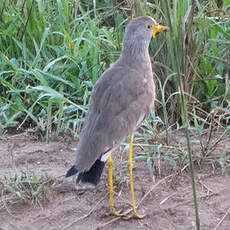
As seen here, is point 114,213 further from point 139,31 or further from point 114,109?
point 139,31

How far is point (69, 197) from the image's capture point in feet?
12.6

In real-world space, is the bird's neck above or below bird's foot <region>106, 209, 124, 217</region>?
above

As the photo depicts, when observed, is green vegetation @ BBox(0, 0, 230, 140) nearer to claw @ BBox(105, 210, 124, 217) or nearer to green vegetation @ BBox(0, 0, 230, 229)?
green vegetation @ BBox(0, 0, 230, 229)

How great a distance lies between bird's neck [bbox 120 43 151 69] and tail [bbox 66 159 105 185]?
2.35 feet

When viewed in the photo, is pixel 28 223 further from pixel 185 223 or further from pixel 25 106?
pixel 25 106

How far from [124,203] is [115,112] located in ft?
1.84

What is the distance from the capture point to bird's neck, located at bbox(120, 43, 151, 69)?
3893 mm

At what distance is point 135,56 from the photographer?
12.9 ft

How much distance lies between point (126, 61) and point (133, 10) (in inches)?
45.1

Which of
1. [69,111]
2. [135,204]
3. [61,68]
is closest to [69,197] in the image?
[135,204]

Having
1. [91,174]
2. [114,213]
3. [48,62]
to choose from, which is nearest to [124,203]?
[114,213]

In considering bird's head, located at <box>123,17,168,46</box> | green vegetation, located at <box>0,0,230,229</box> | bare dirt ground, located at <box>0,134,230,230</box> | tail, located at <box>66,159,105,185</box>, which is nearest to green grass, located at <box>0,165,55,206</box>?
bare dirt ground, located at <box>0,134,230,230</box>

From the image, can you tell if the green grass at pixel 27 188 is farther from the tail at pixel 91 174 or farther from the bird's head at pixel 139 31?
the bird's head at pixel 139 31

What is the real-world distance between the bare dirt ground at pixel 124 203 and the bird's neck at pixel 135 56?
0.66 meters
